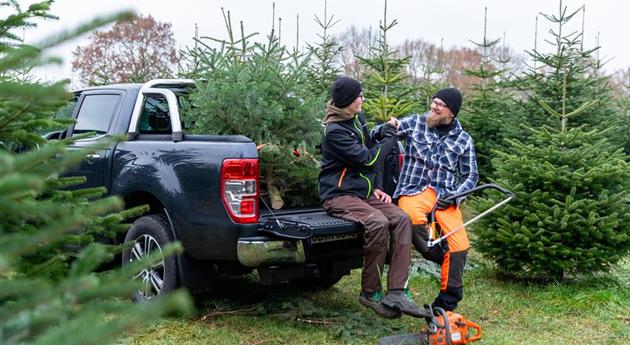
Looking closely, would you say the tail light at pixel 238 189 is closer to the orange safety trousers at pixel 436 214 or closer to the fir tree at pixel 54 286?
the orange safety trousers at pixel 436 214

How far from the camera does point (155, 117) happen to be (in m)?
6.05

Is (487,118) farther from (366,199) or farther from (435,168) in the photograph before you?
(366,199)

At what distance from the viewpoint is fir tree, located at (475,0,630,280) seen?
643cm

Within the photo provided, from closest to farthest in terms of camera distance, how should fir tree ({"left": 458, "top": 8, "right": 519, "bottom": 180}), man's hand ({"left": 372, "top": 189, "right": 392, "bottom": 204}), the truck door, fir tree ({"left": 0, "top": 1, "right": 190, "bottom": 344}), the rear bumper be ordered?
fir tree ({"left": 0, "top": 1, "right": 190, "bottom": 344}) < the rear bumper < man's hand ({"left": 372, "top": 189, "right": 392, "bottom": 204}) < the truck door < fir tree ({"left": 458, "top": 8, "right": 519, "bottom": 180})

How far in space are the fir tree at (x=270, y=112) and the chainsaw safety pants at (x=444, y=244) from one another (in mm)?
931

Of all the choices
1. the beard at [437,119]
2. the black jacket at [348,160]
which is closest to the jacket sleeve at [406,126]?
the beard at [437,119]

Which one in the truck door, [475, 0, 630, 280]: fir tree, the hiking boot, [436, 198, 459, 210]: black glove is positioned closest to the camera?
the hiking boot

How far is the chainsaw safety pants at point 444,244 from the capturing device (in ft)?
17.6

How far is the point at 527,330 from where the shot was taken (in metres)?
5.62

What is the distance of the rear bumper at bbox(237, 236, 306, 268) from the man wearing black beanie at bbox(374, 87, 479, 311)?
3.47 feet

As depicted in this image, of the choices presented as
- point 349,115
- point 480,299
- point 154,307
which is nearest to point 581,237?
point 480,299

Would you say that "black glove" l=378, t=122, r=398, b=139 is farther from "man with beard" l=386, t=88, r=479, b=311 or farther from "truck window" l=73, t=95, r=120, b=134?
"truck window" l=73, t=95, r=120, b=134

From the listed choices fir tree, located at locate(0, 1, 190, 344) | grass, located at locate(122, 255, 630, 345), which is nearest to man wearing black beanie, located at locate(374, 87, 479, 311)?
grass, located at locate(122, 255, 630, 345)

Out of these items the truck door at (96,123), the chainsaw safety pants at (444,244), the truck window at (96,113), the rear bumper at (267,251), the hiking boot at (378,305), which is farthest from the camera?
the truck window at (96,113)
